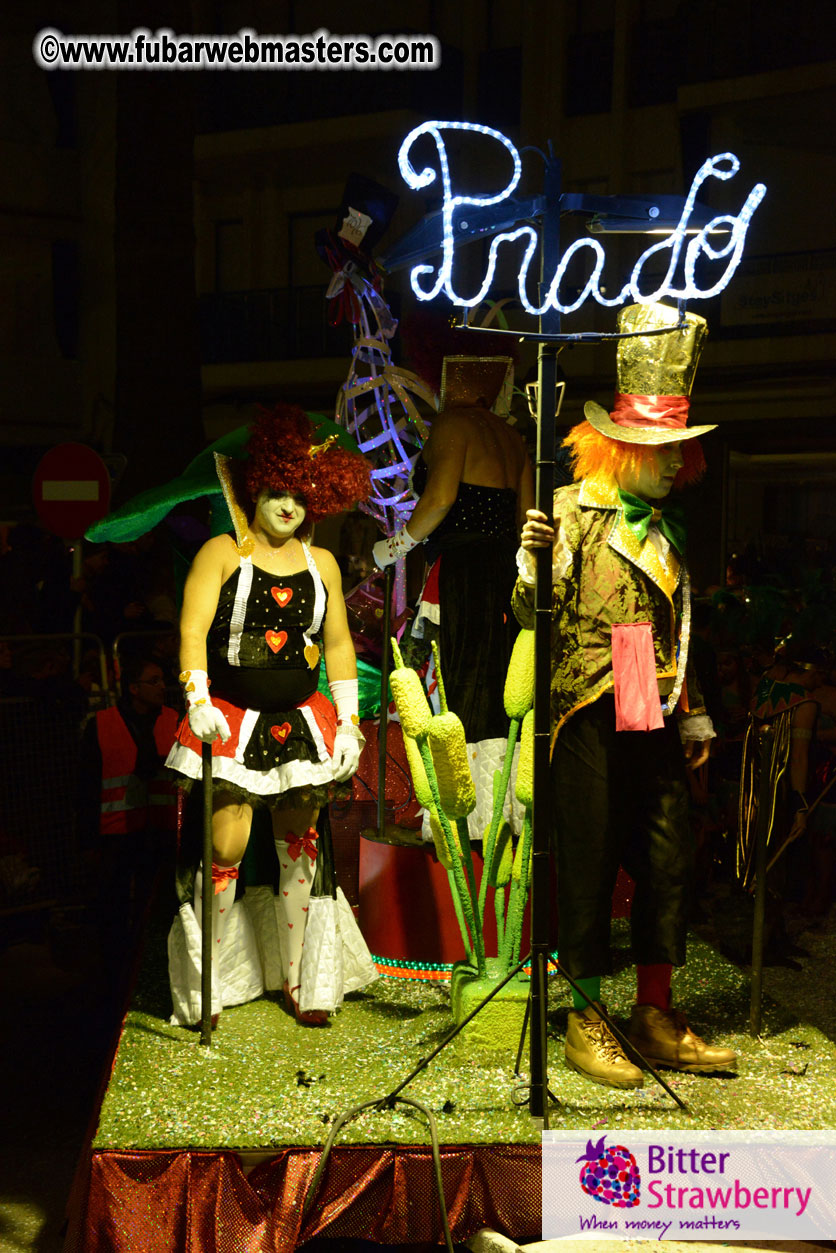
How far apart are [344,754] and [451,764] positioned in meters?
0.37

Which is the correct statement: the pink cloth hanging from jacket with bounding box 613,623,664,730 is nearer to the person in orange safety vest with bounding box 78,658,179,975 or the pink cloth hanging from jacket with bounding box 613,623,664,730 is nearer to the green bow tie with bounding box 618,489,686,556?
the green bow tie with bounding box 618,489,686,556

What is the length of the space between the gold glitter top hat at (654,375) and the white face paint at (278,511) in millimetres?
881

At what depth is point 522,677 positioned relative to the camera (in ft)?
12.0

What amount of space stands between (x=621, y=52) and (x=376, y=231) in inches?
372

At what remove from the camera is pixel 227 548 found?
12.7 ft

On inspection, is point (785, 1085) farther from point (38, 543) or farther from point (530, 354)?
point (530, 354)

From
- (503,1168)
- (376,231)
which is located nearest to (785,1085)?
(503,1168)

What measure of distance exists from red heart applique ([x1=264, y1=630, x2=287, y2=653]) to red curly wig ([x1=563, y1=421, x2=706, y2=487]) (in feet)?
3.11

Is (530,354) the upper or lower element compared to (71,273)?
lower

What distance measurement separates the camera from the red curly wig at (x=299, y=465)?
3.85 m

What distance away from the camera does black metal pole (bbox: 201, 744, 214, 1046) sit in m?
3.64

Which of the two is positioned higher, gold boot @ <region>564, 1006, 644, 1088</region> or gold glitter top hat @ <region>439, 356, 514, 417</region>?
gold glitter top hat @ <region>439, 356, 514, 417</region>
